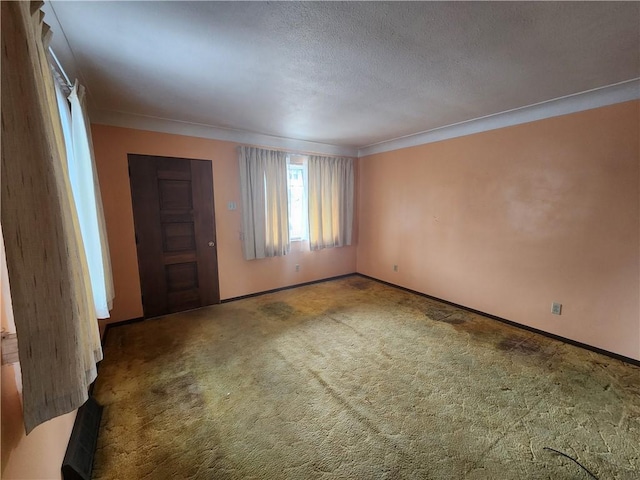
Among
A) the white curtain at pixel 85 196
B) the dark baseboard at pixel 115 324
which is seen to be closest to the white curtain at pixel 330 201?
the dark baseboard at pixel 115 324

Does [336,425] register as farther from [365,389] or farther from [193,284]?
[193,284]

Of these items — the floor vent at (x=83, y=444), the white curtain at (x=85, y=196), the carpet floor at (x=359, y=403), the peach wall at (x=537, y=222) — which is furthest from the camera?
the peach wall at (x=537, y=222)

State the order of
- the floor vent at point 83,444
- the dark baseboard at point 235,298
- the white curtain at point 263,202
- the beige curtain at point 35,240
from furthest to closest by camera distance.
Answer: the white curtain at point 263,202 → the dark baseboard at point 235,298 → the floor vent at point 83,444 → the beige curtain at point 35,240

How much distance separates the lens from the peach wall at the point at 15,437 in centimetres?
86

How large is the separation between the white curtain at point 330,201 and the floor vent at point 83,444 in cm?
329

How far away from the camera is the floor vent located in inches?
53.7

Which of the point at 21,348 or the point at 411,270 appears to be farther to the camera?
the point at 411,270

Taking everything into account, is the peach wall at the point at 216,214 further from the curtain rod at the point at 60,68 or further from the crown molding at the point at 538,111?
the crown molding at the point at 538,111

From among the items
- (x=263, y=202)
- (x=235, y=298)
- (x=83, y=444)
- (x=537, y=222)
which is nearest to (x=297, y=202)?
(x=263, y=202)

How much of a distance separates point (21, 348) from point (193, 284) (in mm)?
2914

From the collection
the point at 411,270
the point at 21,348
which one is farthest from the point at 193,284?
the point at 411,270

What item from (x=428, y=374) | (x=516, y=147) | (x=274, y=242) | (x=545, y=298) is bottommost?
(x=428, y=374)

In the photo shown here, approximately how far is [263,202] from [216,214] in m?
0.67

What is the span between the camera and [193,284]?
3.64 metres
